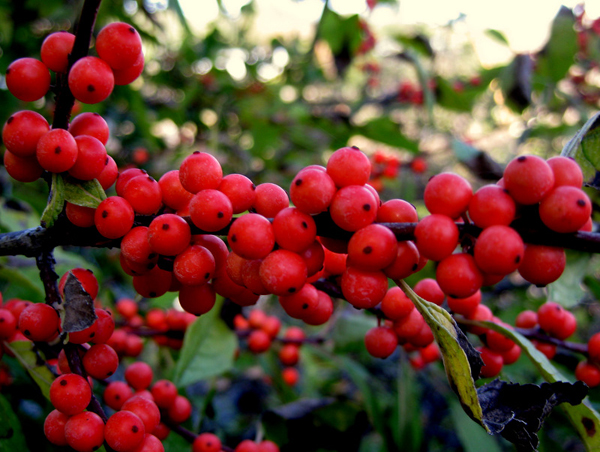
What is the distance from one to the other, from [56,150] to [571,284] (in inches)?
49.3

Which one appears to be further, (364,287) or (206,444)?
(206,444)

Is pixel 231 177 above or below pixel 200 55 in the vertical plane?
above

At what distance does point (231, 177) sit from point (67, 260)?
110 cm

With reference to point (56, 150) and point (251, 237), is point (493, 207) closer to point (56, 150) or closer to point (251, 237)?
point (251, 237)

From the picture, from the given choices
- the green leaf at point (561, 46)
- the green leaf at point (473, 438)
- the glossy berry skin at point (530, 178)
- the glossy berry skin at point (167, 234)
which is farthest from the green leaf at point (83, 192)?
the green leaf at point (561, 46)

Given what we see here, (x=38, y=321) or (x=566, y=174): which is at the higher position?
(x=566, y=174)

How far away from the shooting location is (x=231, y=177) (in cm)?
78

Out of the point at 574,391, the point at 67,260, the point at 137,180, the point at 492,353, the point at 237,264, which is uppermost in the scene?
the point at 137,180

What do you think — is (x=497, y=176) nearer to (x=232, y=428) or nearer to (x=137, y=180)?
(x=137, y=180)

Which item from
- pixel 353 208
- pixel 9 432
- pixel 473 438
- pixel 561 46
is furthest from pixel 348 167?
pixel 561 46

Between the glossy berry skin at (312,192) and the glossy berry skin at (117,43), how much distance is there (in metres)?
0.39

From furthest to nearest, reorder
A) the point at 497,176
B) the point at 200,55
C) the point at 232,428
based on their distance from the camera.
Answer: the point at 200,55, the point at 232,428, the point at 497,176

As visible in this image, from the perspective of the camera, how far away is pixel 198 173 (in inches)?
30.0

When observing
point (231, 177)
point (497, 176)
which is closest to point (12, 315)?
point (231, 177)
